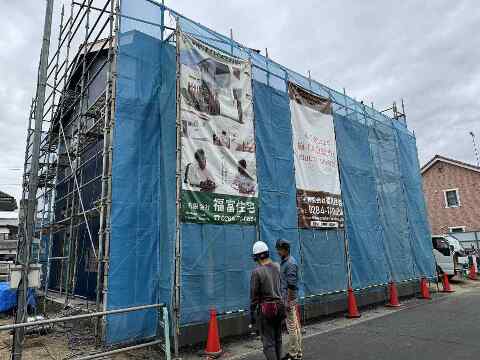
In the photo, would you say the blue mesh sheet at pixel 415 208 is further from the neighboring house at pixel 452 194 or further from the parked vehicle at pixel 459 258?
the neighboring house at pixel 452 194

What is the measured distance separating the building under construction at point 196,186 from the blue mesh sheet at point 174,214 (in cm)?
2

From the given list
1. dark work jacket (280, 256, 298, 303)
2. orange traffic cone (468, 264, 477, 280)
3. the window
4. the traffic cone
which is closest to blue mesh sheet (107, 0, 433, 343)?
the traffic cone

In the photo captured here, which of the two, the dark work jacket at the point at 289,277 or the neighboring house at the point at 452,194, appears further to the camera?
the neighboring house at the point at 452,194

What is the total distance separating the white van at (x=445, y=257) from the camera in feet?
49.3

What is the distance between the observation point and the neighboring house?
946 inches

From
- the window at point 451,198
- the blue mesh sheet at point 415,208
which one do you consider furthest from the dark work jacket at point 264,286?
the window at point 451,198

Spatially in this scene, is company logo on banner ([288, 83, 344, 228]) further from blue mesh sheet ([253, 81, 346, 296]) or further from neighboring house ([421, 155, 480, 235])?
neighboring house ([421, 155, 480, 235])

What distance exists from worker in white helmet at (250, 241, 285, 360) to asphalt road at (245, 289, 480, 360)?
1.29 m

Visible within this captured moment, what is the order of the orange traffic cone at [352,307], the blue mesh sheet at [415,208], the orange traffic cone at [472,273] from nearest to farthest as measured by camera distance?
1. the orange traffic cone at [352,307]
2. the blue mesh sheet at [415,208]
3. the orange traffic cone at [472,273]

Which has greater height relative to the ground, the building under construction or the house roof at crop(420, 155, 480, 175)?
the house roof at crop(420, 155, 480, 175)

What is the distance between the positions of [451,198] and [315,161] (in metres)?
21.7

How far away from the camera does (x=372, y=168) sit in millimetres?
11023

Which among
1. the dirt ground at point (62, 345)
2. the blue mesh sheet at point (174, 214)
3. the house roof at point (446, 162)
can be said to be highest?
the house roof at point (446, 162)

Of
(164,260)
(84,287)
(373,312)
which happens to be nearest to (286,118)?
(164,260)
